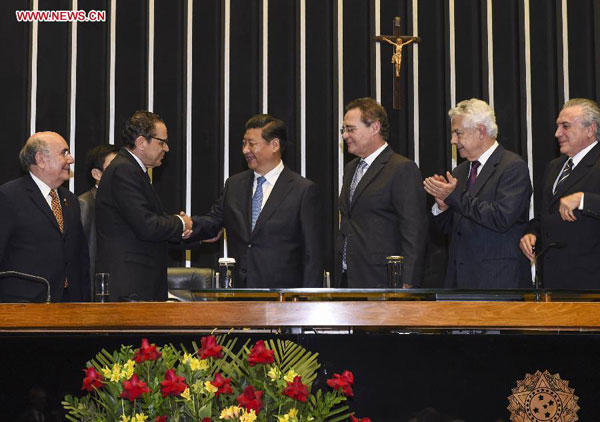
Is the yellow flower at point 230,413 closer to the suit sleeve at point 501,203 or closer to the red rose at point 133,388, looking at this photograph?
the red rose at point 133,388

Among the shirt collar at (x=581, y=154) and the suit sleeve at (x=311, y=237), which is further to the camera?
the shirt collar at (x=581, y=154)

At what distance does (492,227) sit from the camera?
4.11m

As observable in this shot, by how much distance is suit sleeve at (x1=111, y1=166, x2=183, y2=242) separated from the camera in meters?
4.25

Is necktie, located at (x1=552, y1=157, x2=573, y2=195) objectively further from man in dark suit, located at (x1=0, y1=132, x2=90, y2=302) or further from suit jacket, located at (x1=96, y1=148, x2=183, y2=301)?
man in dark suit, located at (x1=0, y1=132, x2=90, y2=302)

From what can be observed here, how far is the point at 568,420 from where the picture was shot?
3033mm

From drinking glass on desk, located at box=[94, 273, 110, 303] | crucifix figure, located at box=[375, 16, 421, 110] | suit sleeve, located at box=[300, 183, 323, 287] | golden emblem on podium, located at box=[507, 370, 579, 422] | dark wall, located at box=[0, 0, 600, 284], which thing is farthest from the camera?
dark wall, located at box=[0, 0, 600, 284]

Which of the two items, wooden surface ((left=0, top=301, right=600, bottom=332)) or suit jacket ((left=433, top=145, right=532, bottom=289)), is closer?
wooden surface ((left=0, top=301, right=600, bottom=332))

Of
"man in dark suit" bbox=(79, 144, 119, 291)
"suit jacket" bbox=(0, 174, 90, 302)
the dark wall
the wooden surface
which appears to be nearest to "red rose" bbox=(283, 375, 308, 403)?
the wooden surface

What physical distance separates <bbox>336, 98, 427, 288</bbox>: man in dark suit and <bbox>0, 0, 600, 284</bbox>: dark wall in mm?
1830

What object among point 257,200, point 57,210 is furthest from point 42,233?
point 257,200

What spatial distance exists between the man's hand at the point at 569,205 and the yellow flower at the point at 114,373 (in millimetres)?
2727

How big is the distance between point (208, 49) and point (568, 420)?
14.0 feet

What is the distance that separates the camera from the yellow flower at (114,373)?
68.2 inches

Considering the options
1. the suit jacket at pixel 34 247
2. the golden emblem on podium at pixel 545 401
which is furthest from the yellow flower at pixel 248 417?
the suit jacket at pixel 34 247
